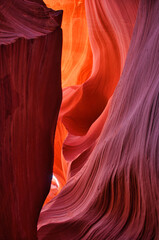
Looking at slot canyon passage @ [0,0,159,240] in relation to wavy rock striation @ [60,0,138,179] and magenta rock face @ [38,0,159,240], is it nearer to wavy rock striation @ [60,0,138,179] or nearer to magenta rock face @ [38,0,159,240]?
magenta rock face @ [38,0,159,240]

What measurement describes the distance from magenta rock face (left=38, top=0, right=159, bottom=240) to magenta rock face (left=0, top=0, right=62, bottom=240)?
195 mm

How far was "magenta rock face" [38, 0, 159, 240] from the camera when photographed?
786 mm

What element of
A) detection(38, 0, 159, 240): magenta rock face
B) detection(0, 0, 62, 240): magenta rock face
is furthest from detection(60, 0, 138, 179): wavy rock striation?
detection(0, 0, 62, 240): magenta rock face

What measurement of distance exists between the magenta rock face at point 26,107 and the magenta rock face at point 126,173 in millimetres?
195

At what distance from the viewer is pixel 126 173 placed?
0.86 m

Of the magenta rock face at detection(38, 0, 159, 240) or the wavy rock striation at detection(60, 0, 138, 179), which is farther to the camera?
the wavy rock striation at detection(60, 0, 138, 179)

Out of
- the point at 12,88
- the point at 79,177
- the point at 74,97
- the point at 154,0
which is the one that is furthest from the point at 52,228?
the point at 74,97

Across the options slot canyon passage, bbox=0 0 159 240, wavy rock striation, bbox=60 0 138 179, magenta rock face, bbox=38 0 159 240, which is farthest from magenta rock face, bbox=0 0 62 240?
wavy rock striation, bbox=60 0 138 179

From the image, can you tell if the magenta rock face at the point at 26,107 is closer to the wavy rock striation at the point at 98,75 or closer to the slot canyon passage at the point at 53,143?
the slot canyon passage at the point at 53,143

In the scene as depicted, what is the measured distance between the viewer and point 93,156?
111 centimetres

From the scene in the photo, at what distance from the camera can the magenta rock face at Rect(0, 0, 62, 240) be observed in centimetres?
71

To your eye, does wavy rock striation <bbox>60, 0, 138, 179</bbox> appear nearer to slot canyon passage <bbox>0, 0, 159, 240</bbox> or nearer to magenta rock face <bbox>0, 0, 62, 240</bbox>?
slot canyon passage <bbox>0, 0, 159, 240</bbox>

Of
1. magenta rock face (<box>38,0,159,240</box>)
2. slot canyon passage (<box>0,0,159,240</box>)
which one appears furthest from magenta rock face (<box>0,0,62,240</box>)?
magenta rock face (<box>38,0,159,240</box>)

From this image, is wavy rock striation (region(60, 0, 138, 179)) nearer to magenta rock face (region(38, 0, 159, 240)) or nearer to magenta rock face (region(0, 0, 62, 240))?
magenta rock face (region(38, 0, 159, 240))
